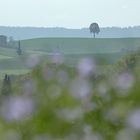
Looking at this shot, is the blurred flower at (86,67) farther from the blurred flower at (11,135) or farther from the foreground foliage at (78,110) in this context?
the blurred flower at (11,135)

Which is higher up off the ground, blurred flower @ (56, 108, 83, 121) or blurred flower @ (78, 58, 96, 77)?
blurred flower @ (78, 58, 96, 77)

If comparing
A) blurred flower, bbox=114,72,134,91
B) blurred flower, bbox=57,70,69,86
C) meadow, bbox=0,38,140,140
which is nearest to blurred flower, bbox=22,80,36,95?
meadow, bbox=0,38,140,140

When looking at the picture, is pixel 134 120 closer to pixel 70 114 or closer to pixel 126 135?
pixel 126 135

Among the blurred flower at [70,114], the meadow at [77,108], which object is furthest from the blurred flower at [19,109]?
the blurred flower at [70,114]

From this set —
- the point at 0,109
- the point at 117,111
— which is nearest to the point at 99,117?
the point at 117,111

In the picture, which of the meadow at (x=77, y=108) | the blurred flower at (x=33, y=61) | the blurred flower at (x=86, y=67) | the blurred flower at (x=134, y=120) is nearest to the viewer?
the blurred flower at (x=134, y=120)

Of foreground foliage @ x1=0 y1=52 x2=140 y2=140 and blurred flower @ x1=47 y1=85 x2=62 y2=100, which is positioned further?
blurred flower @ x1=47 y1=85 x2=62 y2=100

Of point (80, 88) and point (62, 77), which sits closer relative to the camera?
point (80, 88)

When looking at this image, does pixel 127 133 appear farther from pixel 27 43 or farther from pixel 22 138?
pixel 27 43

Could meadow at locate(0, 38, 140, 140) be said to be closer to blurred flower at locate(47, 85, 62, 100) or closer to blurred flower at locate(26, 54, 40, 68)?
blurred flower at locate(47, 85, 62, 100)

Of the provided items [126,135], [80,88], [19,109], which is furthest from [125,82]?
[19,109]

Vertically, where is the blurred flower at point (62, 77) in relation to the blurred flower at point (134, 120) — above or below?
above

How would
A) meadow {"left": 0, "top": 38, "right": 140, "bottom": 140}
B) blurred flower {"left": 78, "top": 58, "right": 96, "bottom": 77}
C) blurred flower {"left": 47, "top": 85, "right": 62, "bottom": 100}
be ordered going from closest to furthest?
meadow {"left": 0, "top": 38, "right": 140, "bottom": 140} < blurred flower {"left": 47, "top": 85, "right": 62, "bottom": 100} < blurred flower {"left": 78, "top": 58, "right": 96, "bottom": 77}

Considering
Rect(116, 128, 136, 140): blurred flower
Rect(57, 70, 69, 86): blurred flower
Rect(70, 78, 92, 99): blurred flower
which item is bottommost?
Rect(116, 128, 136, 140): blurred flower
